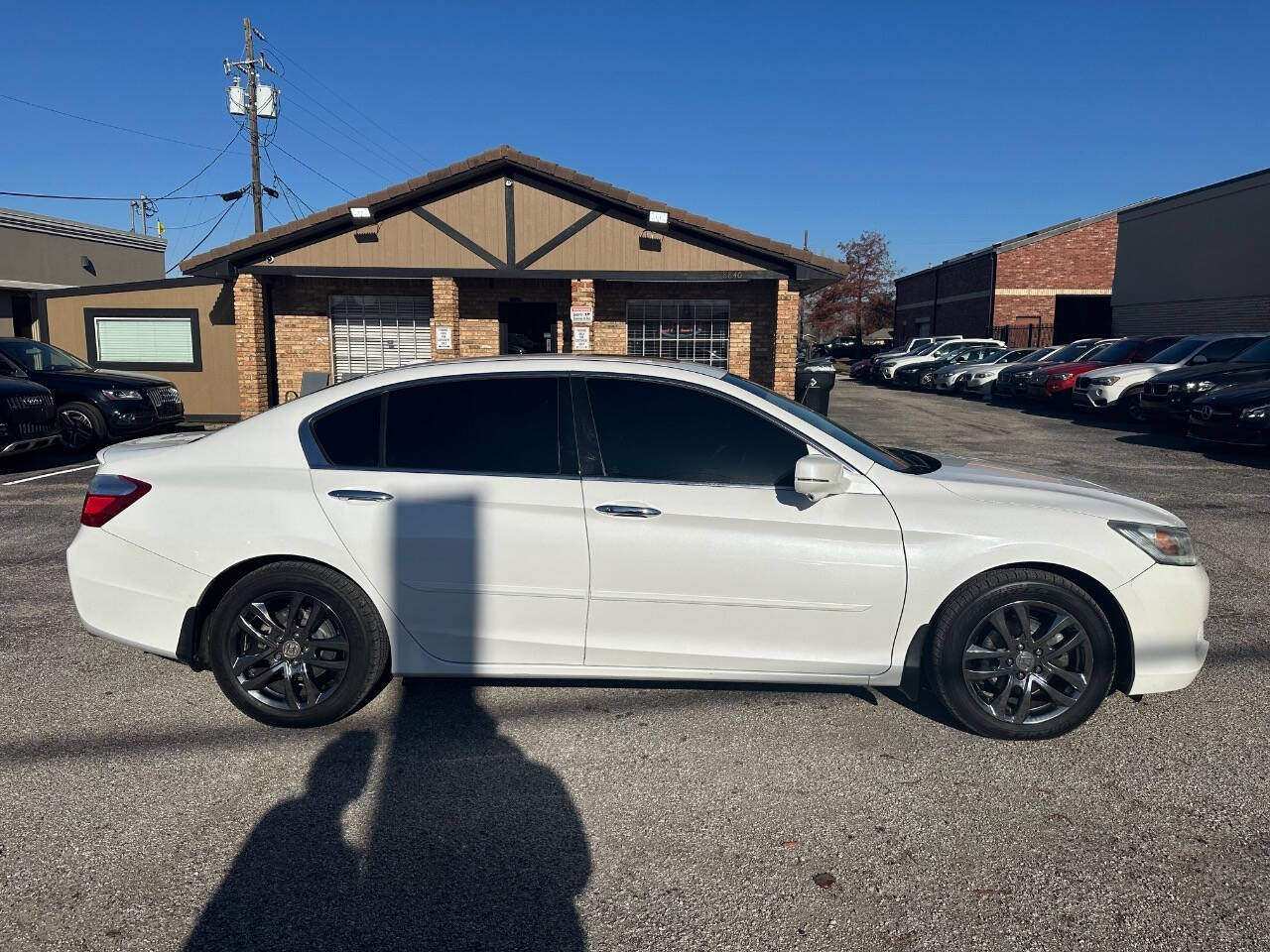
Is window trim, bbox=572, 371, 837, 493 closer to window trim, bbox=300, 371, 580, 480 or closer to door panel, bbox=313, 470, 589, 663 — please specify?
window trim, bbox=300, 371, 580, 480

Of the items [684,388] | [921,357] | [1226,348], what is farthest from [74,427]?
[921,357]

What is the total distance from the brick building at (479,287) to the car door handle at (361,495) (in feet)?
37.9

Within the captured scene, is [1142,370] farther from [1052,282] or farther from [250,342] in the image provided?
[1052,282]

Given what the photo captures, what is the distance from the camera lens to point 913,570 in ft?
11.9

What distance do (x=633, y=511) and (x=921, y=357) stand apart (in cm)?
3113

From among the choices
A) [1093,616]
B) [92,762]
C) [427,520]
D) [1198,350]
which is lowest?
[92,762]

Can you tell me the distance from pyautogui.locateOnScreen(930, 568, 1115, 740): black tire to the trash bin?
835 cm

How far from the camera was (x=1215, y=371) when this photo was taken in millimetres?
14297

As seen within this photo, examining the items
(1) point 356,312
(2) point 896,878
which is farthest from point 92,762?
(1) point 356,312

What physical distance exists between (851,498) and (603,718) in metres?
1.46

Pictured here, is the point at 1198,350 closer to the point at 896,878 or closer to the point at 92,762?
the point at 896,878

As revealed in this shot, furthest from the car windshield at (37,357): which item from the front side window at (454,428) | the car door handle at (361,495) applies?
the car door handle at (361,495)

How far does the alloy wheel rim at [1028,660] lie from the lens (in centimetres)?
367

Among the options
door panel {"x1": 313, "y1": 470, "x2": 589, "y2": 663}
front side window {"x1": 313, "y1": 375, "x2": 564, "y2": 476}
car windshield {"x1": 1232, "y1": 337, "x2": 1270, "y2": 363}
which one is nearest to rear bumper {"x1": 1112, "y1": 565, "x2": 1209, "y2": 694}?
door panel {"x1": 313, "y1": 470, "x2": 589, "y2": 663}
